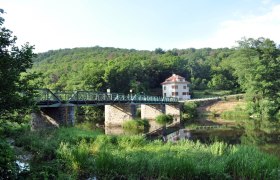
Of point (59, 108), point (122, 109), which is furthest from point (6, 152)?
point (122, 109)

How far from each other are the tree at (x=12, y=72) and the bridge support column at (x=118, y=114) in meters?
33.3

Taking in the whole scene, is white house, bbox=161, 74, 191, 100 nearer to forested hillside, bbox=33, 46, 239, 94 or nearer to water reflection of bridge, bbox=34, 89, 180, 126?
forested hillside, bbox=33, 46, 239, 94

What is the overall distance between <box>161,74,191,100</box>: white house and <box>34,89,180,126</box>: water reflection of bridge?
25.0m

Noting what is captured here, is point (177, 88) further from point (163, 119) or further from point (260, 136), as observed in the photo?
point (260, 136)

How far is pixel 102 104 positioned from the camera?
130 feet

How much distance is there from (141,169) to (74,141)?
7.90 meters

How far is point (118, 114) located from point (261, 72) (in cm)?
2578

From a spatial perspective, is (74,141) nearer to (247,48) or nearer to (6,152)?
(6,152)

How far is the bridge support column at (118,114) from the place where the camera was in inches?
1762

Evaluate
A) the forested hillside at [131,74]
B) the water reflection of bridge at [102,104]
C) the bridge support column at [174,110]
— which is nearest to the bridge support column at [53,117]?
the water reflection of bridge at [102,104]

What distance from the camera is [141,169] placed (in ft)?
37.7

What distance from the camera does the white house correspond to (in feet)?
281

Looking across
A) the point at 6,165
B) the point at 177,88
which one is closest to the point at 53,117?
the point at 6,165

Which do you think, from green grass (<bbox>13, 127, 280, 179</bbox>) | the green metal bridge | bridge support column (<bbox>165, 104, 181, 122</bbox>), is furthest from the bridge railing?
green grass (<bbox>13, 127, 280, 179</bbox>)
